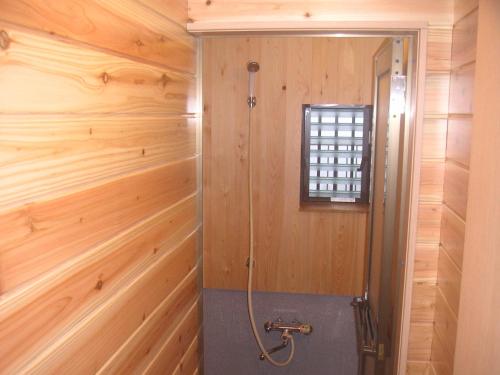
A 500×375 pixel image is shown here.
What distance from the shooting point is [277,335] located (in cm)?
294

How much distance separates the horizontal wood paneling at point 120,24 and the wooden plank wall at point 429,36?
17cm

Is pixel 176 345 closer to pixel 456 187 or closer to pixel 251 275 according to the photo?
pixel 456 187

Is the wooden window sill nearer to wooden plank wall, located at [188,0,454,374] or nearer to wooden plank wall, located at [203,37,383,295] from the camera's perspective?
wooden plank wall, located at [203,37,383,295]

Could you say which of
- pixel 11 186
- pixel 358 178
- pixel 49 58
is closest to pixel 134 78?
pixel 49 58

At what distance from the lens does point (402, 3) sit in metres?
1.64

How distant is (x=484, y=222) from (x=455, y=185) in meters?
0.36

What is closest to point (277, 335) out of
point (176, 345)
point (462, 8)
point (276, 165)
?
point (276, 165)

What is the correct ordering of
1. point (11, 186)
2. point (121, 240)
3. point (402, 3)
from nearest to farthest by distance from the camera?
point (11, 186), point (121, 240), point (402, 3)

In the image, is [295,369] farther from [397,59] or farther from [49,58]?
[49,58]

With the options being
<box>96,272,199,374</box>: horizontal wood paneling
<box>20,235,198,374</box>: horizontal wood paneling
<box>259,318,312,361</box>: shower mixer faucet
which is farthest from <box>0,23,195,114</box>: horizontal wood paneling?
<box>259,318,312,361</box>: shower mixer faucet

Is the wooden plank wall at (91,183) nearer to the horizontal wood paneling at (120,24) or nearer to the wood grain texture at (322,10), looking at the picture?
the horizontal wood paneling at (120,24)

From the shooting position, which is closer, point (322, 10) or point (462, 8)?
point (462, 8)

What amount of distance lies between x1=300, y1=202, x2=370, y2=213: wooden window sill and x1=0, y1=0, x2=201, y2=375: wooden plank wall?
162 centimetres

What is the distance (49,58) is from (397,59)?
136 centimetres
